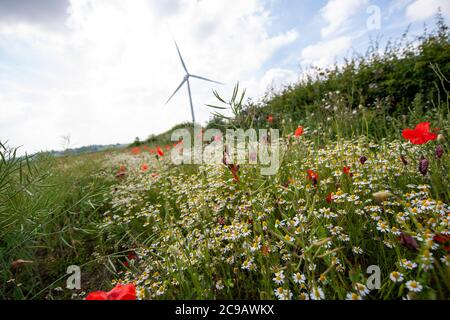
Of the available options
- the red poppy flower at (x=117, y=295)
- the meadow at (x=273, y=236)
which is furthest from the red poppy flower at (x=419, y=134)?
the red poppy flower at (x=117, y=295)

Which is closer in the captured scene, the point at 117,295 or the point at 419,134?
the point at 117,295

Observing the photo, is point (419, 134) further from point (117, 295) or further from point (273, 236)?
point (117, 295)

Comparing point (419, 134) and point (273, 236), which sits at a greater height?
point (419, 134)

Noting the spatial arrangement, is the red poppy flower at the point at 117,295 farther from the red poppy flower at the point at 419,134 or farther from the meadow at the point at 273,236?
the red poppy flower at the point at 419,134

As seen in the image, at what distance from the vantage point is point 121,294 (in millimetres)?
755

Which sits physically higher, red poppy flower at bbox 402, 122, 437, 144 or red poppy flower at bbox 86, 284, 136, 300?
red poppy flower at bbox 402, 122, 437, 144

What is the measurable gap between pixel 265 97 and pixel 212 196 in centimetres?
535

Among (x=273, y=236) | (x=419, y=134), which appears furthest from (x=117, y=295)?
(x=419, y=134)

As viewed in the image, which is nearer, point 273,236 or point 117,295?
point 117,295

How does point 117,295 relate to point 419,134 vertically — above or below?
below

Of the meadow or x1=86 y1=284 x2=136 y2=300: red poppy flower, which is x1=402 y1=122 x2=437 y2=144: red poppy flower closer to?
the meadow

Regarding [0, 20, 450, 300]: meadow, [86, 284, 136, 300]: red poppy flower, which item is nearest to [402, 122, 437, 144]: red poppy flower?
[0, 20, 450, 300]: meadow
